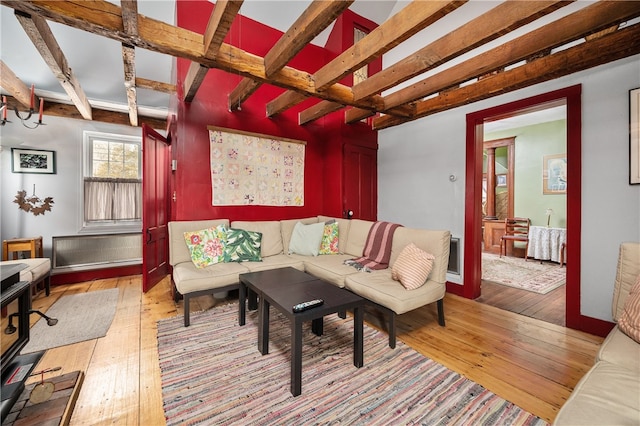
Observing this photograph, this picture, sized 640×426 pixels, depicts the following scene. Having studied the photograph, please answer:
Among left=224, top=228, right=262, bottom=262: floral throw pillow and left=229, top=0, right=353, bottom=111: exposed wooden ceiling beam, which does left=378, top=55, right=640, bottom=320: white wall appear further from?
left=224, top=228, right=262, bottom=262: floral throw pillow

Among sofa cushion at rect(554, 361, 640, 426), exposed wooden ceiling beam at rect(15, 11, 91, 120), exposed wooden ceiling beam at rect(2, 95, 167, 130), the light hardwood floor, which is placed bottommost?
the light hardwood floor

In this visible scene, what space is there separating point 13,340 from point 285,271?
182 cm

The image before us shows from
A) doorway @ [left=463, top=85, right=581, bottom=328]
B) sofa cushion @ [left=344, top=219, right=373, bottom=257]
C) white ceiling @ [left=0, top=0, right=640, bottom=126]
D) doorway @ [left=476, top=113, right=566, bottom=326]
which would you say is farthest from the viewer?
doorway @ [left=476, top=113, right=566, bottom=326]

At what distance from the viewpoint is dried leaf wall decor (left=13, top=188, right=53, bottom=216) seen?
3.62 m

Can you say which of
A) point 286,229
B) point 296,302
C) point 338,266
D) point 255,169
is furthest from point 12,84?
point 338,266

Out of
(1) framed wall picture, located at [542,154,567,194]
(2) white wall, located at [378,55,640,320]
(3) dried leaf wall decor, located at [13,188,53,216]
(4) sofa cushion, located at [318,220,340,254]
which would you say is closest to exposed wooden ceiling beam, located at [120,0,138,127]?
(3) dried leaf wall decor, located at [13,188,53,216]

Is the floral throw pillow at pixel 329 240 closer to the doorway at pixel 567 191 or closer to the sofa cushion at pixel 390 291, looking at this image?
the sofa cushion at pixel 390 291

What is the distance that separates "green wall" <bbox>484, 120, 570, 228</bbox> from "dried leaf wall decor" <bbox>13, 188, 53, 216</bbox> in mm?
8442

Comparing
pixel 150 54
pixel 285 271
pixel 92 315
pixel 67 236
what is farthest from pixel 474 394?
pixel 67 236

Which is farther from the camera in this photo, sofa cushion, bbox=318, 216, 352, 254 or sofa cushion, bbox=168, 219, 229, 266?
sofa cushion, bbox=318, 216, 352, 254

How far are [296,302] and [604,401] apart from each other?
4.94 ft

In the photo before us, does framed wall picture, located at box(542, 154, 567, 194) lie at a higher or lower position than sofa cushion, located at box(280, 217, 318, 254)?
higher

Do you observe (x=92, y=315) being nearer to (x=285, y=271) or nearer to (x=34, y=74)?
(x=285, y=271)

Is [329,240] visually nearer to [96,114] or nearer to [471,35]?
[471,35]
